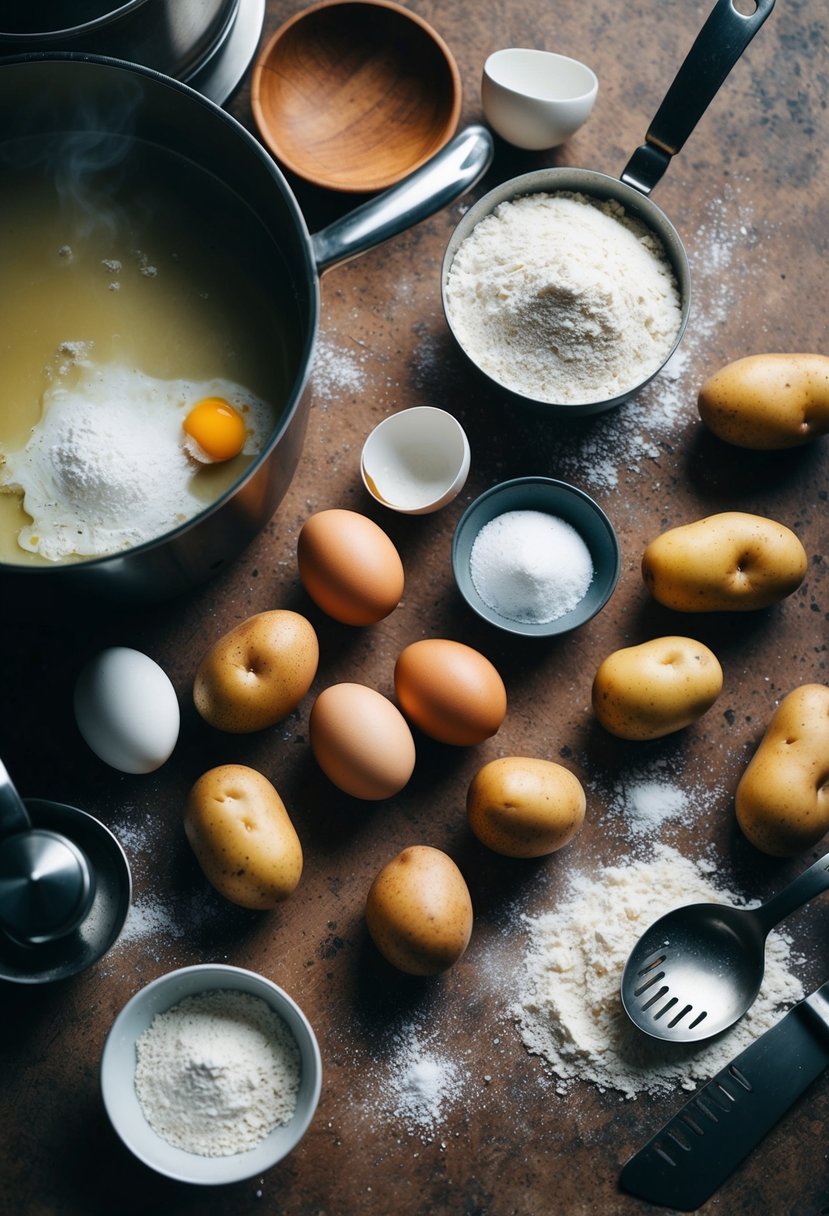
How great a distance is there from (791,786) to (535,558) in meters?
0.46

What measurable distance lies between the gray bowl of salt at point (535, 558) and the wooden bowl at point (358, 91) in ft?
1.69

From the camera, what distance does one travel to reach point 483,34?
5.44 feet

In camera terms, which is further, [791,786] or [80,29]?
[791,786]

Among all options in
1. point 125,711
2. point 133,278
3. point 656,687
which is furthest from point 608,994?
point 133,278

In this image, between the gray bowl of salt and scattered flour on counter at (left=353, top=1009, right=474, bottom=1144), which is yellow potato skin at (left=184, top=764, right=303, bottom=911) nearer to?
scattered flour on counter at (left=353, top=1009, right=474, bottom=1144)

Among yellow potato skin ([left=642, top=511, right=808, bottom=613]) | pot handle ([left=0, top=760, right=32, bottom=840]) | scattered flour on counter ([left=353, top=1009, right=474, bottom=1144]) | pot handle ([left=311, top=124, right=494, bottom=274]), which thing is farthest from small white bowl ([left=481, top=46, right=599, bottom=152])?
scattered flour on counter ([left=353, top=1009, right=474, bottom=1144])

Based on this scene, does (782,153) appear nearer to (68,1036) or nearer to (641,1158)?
(641,1158)

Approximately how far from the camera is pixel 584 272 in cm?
144

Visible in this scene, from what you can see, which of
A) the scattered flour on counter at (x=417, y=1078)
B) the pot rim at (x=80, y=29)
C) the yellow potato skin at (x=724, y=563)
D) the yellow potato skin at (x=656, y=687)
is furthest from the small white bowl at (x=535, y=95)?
the scattered flour on counter at (x=417, y=1078)

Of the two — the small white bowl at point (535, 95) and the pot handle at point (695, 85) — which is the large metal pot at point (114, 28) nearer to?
the small white bowl at point (535, 95)

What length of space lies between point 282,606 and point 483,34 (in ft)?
3.19

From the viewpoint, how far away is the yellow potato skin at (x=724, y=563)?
1431mm

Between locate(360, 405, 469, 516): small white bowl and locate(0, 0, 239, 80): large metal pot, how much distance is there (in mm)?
566

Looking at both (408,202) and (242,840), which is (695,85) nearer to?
(408,202)
